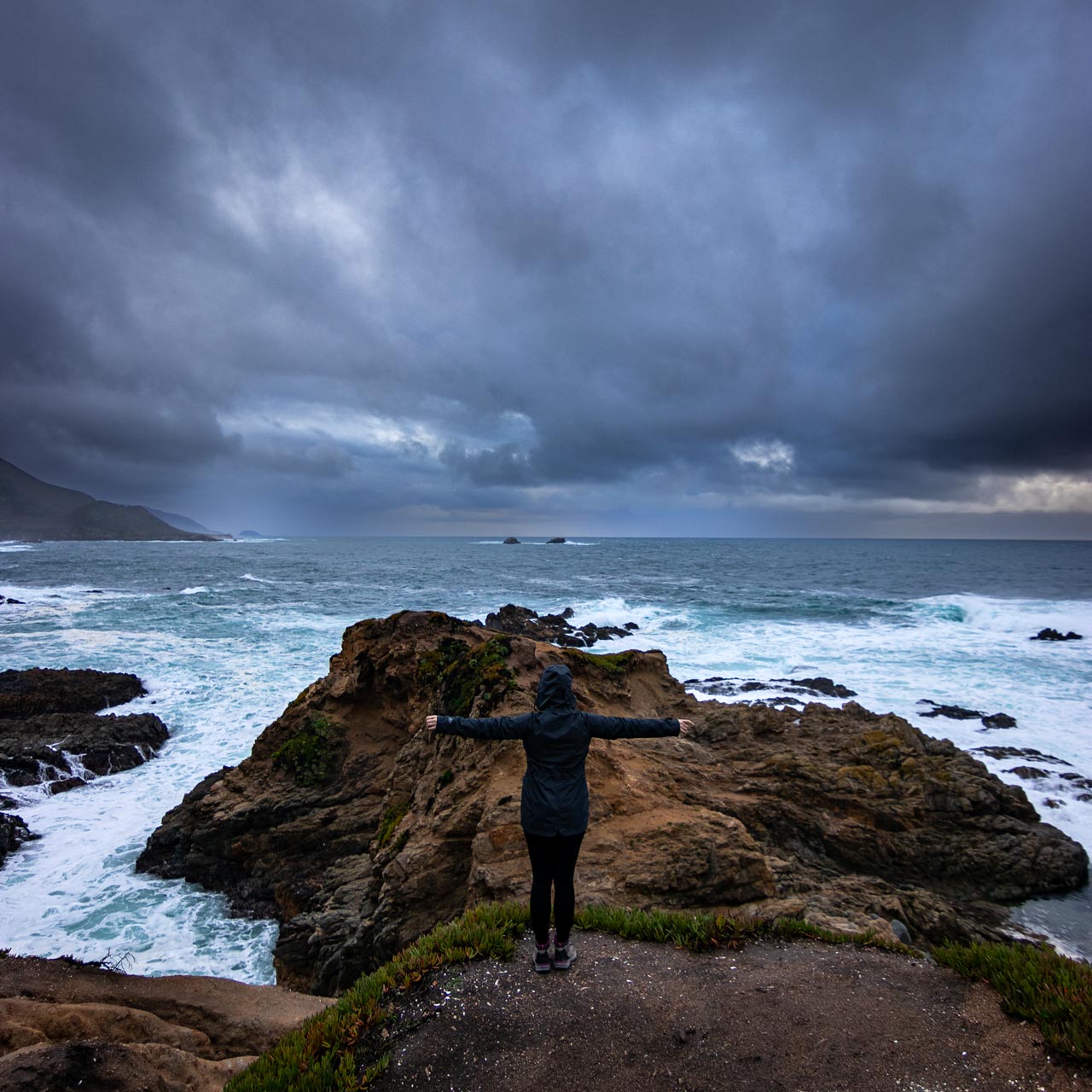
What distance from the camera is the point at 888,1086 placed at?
13.0ft

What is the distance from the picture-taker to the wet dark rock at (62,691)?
19.5m

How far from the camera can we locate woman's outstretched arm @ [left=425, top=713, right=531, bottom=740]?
5.20 metres

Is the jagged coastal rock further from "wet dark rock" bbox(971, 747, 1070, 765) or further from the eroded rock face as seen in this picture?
"wet dark rock" bbox(971, 747, 1070, 765)

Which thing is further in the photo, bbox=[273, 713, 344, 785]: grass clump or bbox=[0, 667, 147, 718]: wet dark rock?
bbox=[0, 667, 147, 718]: wet dark rock

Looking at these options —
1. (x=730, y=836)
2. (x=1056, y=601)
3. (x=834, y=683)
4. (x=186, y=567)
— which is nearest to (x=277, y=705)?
(x=730, y=836)

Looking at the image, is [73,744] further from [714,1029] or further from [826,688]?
[826,688]

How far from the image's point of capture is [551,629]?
3619cm

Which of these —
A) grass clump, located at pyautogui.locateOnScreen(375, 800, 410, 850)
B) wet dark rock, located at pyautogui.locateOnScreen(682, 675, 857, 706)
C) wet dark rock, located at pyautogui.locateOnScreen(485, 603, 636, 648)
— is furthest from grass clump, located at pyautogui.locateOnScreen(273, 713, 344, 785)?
wet dark rock, located at pyautogui.locateOnScreen(485, 603, 636, 648)

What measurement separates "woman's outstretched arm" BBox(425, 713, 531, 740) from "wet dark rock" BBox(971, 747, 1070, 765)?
18.3 metres

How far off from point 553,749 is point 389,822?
622 cm

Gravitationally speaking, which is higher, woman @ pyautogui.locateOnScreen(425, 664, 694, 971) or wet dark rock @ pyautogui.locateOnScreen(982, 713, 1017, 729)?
woman @ pyautogui.locateOnScreen(425, 664, 694, 971)

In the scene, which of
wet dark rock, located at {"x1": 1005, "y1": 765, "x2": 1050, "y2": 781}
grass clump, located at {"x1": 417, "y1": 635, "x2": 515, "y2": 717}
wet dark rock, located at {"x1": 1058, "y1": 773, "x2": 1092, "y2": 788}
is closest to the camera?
grass clump, located at {"x1": 417, "y1": 635, "x2": 515, "y2": 717}

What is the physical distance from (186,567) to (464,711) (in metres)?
92.1

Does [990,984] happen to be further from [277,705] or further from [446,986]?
[277,705]
